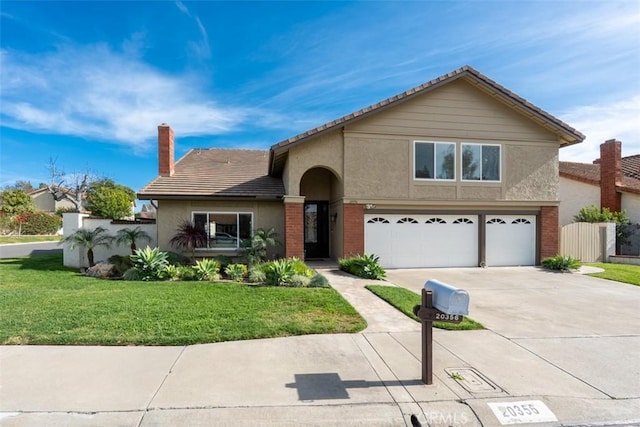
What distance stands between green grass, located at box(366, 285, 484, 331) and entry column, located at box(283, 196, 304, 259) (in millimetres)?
3900

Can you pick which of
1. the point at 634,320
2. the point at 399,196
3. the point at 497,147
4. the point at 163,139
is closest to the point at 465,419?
the point at 634,320

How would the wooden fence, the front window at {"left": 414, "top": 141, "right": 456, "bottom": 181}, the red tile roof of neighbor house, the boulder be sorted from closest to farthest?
1. the boulder
2. the front window at {"left": 414, "top": 141, "right": 456, "bottom": 181}
3. the wooden fence
4. the red tile roof of neighbor house

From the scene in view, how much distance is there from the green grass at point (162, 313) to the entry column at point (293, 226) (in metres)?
3.37

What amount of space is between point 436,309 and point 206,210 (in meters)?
11.8

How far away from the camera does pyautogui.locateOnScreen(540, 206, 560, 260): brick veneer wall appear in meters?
14.3

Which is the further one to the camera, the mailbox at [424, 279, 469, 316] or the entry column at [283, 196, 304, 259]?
the entry column at [283, 196, 304, 259]

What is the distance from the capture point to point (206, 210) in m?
14.2

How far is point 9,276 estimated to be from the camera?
450 inches

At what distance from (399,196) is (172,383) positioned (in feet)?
35.1

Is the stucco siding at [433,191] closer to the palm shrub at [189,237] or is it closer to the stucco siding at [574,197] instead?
the palm shrub at [189,237]

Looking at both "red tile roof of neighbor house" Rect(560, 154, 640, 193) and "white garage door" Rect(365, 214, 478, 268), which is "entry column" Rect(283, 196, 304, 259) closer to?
"white garage door" Rect(365, 214, 478, 268)

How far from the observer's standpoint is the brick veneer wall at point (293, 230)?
12.8 meters

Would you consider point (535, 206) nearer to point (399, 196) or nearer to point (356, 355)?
point (399, 196)

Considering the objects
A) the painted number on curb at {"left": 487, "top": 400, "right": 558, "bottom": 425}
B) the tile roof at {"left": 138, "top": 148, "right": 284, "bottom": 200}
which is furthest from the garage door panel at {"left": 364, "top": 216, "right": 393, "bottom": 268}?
the painted number on curb at {"left": 487, "top": 400, "right": 558, "bottom": 425}
